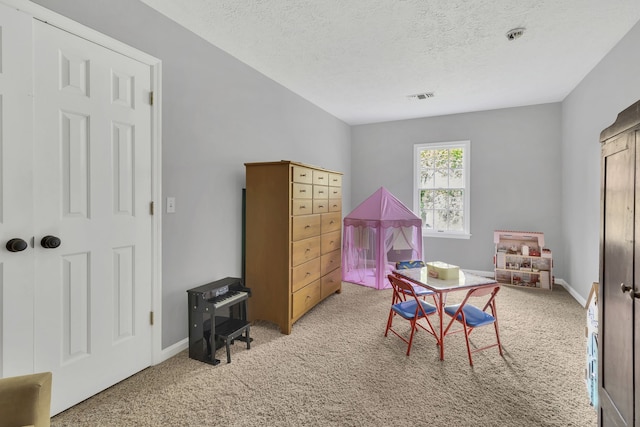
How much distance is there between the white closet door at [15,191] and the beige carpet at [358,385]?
541mm

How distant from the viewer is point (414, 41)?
2.77 metres

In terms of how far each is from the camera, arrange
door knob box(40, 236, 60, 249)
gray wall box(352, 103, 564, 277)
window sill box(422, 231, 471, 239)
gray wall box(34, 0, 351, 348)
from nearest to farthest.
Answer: door knob box(40, 236, 60, 249)
gray wall box(34, 0, 351, 348)
gray wall box(352, 103, 564, 277)
window sill box(422, 231, 471, 239)

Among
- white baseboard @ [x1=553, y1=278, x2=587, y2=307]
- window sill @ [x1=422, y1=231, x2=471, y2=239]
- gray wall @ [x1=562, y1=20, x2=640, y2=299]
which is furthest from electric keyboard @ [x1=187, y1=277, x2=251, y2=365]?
white baseboard @ [x1=553, y1=278, x2=587, y2=307]

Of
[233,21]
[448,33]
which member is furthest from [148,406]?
[448,33]

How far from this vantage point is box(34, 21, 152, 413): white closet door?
173 centimetres

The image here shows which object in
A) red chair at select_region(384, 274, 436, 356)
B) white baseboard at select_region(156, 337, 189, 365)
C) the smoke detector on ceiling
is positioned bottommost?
white baseboard at select_region(156, 337, 189, 365)

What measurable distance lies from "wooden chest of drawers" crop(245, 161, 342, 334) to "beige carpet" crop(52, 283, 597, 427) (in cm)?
26

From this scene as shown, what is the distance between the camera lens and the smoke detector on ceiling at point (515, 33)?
8.45ft

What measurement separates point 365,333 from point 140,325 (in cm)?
193

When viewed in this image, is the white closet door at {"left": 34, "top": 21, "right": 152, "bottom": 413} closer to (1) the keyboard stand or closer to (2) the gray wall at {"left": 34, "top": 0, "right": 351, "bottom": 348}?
(2) the gray wall at {"left": 34, "top": 0, "right": 351, "bottom": 348}

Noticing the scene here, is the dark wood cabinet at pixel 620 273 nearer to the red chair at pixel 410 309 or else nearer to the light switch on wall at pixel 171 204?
the red chair at pixel 410 309

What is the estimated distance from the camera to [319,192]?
3555mm

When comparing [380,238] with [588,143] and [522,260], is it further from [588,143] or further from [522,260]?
[588,143]

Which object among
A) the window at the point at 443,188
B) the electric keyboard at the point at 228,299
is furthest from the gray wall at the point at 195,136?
the window at the point at 443,188
